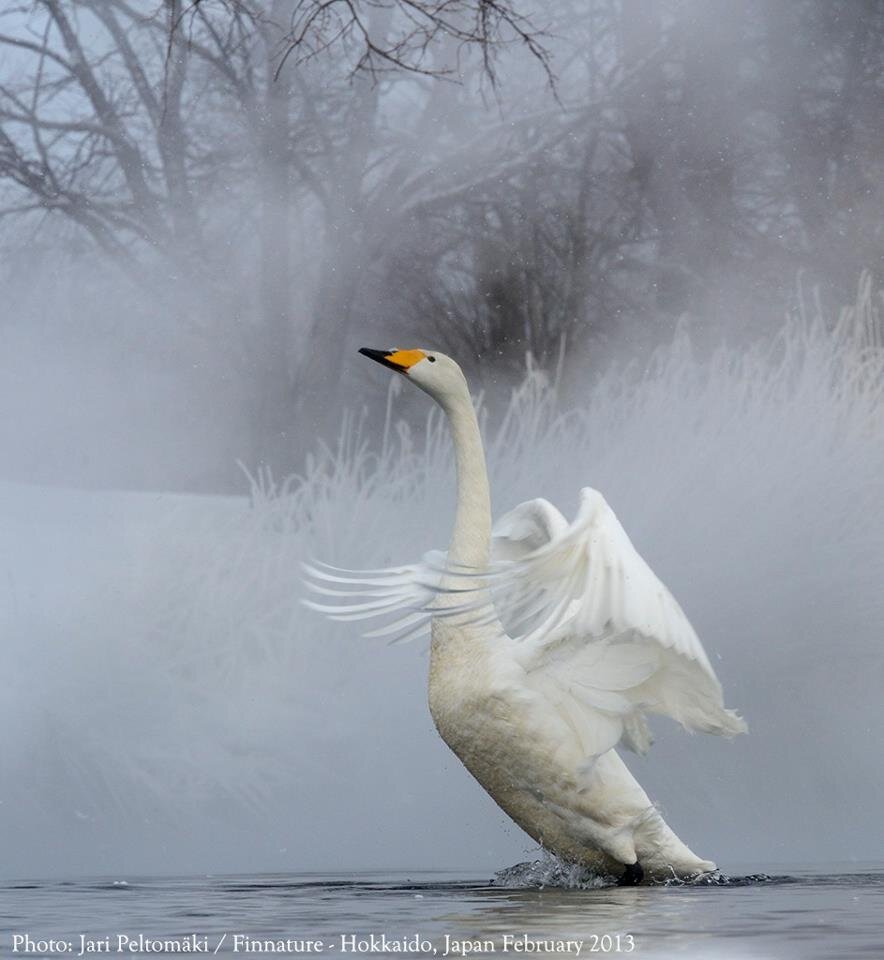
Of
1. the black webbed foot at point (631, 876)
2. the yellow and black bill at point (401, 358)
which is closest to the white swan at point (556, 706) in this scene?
the black webbed foot at point (631, 876)

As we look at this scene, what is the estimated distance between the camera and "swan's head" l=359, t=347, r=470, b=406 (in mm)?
6027

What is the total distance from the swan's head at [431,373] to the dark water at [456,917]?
4.63ft

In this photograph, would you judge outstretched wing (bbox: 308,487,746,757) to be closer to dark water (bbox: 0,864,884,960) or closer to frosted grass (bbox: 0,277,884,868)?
dark water (bbox: 0,864,884,960)

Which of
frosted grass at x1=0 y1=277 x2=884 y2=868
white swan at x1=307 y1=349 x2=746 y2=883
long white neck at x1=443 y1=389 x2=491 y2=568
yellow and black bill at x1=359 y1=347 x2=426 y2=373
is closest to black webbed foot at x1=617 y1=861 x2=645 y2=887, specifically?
white swan at x1=307 y1=349 x2=746 y2=883

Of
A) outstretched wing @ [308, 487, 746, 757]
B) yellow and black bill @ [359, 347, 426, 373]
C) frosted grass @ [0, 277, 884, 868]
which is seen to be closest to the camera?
outstretched wing @ [308, 487, 746, 757]

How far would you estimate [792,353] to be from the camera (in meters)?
8.21

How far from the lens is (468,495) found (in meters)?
5.88

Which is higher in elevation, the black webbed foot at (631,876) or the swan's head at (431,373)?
the swan's head at (431,373)

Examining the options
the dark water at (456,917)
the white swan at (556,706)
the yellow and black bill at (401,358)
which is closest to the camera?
the dark water at (456,917)

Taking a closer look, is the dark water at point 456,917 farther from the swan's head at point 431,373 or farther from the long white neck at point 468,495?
the swan's head at point 431,373

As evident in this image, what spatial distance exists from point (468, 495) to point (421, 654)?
207 centimetres

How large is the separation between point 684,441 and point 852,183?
1400 millimetres

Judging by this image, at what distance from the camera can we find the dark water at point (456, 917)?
A: 404 centimetres

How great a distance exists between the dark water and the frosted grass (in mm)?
1353
